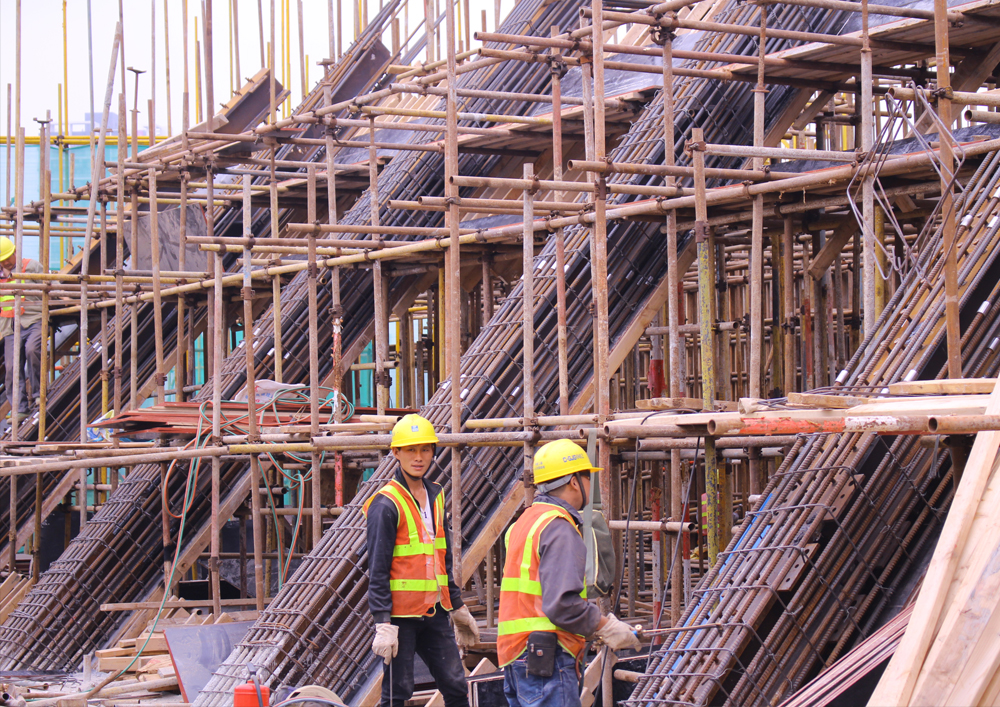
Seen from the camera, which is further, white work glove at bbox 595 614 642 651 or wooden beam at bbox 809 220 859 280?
wooden beam at bbox 809 220 859 280

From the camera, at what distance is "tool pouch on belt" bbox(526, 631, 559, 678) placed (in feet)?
19.4

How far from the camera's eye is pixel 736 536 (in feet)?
26.1

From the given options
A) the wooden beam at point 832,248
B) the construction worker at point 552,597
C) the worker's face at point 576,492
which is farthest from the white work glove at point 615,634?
the wooden beam at point 832,248

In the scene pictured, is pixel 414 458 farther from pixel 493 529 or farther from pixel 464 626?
pixel 493 529

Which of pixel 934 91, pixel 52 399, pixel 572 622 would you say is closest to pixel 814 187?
pixel 934 91

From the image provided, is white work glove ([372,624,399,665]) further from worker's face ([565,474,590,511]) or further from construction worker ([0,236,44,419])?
construction worker ([0,236,44,419])

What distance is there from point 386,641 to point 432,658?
55cm

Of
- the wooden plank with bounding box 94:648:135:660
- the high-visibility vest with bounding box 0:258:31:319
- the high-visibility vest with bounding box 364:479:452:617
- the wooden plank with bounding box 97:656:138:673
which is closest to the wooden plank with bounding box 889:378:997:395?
the high-visibility vest with bounding box 364:479:452:617

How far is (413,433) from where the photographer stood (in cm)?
755

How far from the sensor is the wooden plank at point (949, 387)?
6.55 meters

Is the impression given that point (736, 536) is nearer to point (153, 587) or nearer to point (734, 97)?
point (734, 97)

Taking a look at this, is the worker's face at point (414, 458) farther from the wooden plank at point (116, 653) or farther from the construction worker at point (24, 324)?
the construction worker at point (24, 324)

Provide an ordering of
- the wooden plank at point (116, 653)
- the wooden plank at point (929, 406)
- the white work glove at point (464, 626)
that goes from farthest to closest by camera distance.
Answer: the wooden plank at point (116, 653) → the white work glove at point (464, 626) → the wooden plank at point (929, 406)

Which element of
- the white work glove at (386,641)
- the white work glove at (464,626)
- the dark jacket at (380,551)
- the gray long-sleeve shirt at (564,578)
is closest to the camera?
the gray long-sleeve shirt at (564,578)
